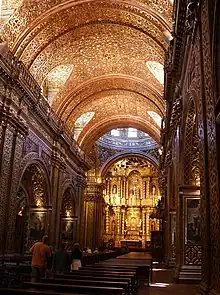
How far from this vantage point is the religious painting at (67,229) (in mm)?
19464

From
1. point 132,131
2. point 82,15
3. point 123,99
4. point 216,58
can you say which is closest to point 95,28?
point 82,15

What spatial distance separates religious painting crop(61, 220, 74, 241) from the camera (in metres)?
19.5

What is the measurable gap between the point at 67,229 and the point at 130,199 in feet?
53.2

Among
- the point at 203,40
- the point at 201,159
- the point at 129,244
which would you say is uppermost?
the point at 203,40

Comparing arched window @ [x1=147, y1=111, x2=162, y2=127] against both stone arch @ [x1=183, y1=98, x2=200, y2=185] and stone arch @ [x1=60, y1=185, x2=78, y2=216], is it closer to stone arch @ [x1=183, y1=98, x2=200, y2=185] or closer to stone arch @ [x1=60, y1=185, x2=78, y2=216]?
stone arch @ [x1=60, y1=185, x2=78, y2=216]

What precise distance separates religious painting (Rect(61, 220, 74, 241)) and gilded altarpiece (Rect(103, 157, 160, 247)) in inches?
562

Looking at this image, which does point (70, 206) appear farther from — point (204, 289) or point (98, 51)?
point (204, 289)

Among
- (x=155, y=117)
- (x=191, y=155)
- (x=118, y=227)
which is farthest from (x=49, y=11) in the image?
(x=118, y=227)

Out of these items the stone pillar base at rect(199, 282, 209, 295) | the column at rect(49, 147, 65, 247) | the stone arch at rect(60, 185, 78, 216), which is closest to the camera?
the stone pillar base at rect(199, 282, 209, 295)

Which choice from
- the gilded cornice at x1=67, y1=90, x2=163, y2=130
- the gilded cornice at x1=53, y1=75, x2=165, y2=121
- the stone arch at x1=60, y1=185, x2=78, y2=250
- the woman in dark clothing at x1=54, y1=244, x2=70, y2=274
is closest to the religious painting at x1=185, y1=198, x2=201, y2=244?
the woman in dark clothing at x1=54, y1=244, x2=70, y2=274

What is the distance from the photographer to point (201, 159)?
5.51m

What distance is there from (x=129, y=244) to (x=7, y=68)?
81.3 ft

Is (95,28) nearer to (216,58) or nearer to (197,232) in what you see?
(197,232)

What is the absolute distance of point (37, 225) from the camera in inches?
623
